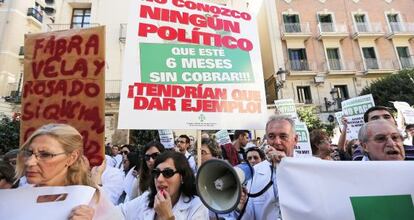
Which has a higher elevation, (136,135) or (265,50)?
(265,50)

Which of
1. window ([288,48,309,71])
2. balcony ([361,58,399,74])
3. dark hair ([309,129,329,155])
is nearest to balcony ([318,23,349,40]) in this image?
window ([288,48,309,71])

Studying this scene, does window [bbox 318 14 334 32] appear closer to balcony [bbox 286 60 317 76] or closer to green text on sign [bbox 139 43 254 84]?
balcony [bbox 286 60 317 76]

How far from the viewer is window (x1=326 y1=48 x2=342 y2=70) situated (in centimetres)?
2244

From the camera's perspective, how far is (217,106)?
3328 mm

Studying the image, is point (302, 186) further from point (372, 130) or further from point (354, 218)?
point (372, 130)

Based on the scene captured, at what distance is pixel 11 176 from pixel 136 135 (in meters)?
14.1

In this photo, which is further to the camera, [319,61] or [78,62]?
[319,61]

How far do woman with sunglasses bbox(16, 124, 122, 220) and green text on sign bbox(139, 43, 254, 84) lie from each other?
161cm

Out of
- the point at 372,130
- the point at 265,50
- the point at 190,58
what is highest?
the point at 265,50

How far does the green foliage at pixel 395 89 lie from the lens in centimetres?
1869

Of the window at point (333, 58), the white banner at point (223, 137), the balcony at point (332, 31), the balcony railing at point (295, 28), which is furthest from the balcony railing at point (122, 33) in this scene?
the white banner at point (223, 137)

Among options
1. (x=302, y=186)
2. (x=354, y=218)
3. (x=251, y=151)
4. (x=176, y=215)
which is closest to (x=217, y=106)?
(x=251, y=151)

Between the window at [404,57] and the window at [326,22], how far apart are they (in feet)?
18.5

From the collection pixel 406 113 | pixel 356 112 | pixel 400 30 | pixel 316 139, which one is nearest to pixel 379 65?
pixel 400 30
